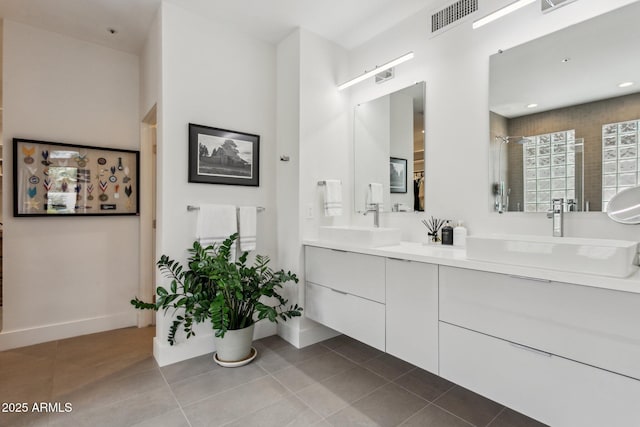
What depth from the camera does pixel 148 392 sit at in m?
1.99

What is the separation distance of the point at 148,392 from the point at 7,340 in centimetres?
155

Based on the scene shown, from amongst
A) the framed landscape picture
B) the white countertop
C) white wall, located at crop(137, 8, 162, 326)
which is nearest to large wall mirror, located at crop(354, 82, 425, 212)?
the white countertop

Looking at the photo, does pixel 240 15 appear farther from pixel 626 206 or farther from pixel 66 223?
pixel 626 206

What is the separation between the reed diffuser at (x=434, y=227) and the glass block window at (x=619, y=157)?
0.89 metres

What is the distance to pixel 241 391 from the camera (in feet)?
6.57

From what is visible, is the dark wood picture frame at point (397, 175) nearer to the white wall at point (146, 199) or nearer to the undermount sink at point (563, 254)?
the undermount sink at point (563, 254)

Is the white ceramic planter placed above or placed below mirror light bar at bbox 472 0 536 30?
below

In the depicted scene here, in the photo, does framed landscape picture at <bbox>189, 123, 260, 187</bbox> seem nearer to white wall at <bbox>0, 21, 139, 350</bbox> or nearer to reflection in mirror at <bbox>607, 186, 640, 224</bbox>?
white wall at <bbox>0, 21, 139, 350</bbox>

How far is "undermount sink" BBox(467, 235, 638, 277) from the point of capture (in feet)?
3.91

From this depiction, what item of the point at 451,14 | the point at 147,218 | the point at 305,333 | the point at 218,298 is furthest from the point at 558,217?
the point at 147,218

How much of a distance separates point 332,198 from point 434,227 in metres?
0.86

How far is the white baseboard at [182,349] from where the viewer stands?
2.35 m

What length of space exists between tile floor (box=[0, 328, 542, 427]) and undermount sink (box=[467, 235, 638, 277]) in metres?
0.94

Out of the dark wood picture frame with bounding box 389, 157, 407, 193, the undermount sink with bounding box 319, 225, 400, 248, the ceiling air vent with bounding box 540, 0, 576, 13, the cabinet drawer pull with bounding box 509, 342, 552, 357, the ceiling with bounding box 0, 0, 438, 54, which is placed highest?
the ceiling with bounding box 0, 0, 438, 54
